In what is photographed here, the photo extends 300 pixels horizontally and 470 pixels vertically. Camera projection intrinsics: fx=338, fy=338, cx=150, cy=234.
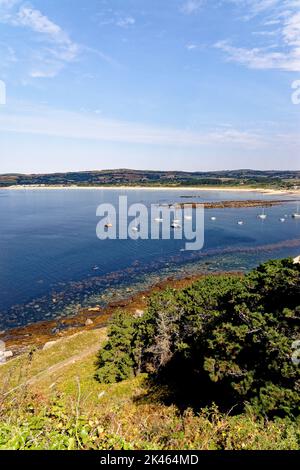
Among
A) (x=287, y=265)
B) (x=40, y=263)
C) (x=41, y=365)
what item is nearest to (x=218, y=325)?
(x=287, y=265)

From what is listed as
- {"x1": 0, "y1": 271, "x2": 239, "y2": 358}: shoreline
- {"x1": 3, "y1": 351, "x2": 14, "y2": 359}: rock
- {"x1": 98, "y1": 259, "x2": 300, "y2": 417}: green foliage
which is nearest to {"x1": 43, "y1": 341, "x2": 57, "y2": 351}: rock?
{"x1": 0, "y1": 271, "x2": 239, "y2": 358}: shoreline

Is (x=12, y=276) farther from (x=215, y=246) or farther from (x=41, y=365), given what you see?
(x=215, y=246)

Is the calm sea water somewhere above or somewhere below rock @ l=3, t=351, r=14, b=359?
above

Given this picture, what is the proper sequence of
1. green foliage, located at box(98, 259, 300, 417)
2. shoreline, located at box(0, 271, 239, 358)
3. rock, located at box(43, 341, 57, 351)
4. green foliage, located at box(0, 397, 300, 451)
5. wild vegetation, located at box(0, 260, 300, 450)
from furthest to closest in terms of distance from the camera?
1. shoreline, located at box(0, 271, 239, 358)
2. rock, located at box(43, 341, 57, 351)
3. green foliage, located at box(98, 259, 300, 417)
4. wild vegetation, located at box(0, 260, 300, 450)
5. green foliage, located at box(0, 397, 300, 451)

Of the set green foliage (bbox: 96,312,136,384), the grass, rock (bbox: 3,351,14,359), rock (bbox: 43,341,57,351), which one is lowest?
rock (bbox: 3,351,14,359)

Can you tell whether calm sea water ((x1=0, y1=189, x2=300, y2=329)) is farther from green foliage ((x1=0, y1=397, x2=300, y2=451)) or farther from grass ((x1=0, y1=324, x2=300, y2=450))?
green foliage ((x1=0, y1=397, x2=300, y2=451))
